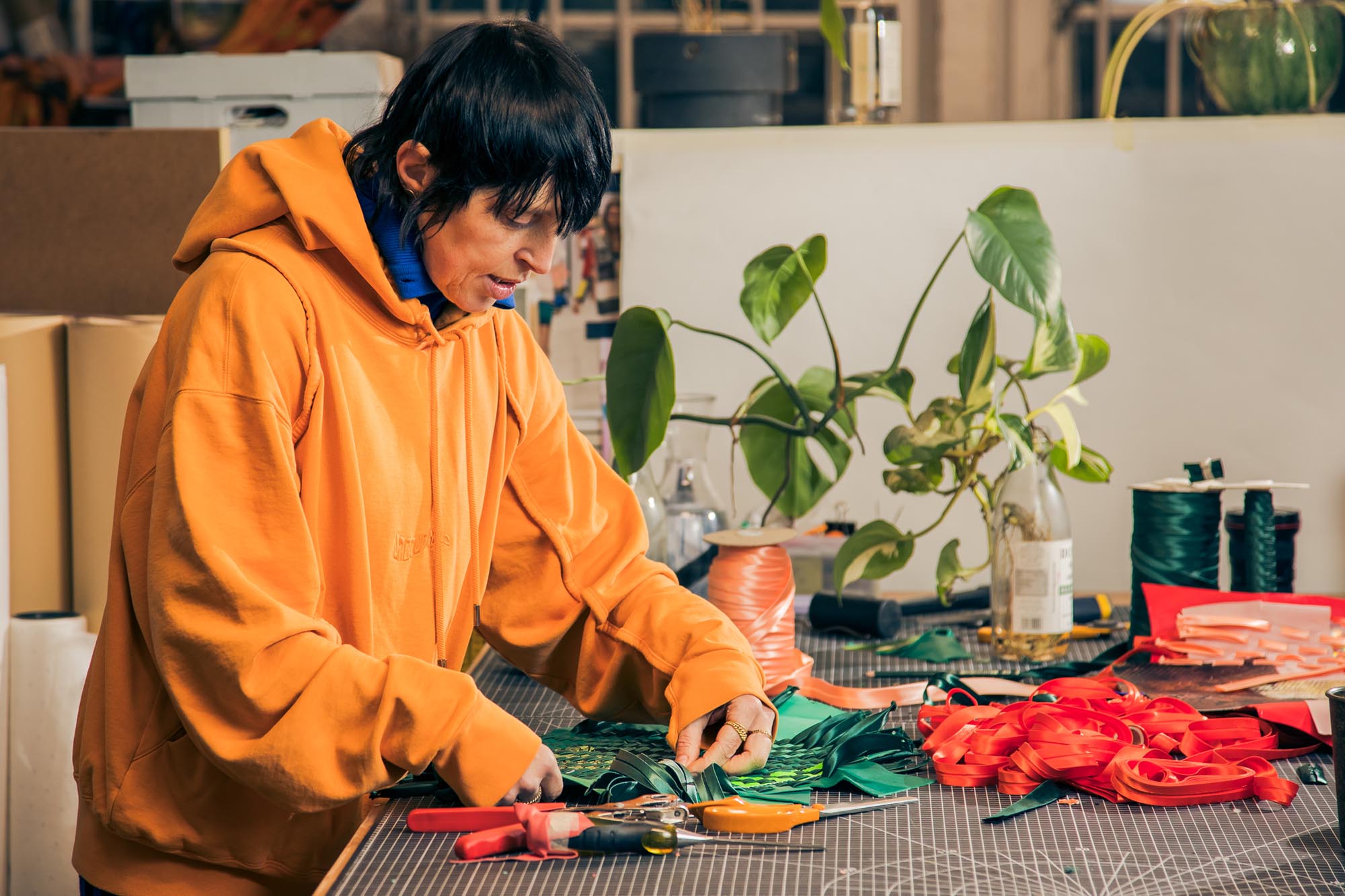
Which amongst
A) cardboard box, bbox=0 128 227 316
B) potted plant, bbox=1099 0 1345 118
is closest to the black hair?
cardboard box, bbox=0 128 227 316

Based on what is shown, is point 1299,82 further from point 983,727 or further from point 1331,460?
point 983,727

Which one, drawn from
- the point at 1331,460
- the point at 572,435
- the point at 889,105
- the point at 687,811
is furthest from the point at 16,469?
the point at 1331,460

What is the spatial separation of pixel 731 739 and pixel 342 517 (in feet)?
1.05

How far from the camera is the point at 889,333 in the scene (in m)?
1.75

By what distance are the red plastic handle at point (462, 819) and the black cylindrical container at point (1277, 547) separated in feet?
2.92

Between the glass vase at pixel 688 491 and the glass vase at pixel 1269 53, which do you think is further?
the glass vase at pixel 1269 53

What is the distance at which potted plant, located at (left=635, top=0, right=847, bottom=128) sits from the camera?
A: 1.76 meters

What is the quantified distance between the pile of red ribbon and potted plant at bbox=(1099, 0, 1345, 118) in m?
0.98

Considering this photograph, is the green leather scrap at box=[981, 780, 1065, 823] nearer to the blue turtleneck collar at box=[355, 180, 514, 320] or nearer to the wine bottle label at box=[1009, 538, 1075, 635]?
the wine bottle label at box=[1009, 538, 1075, 635]

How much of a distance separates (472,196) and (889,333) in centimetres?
95

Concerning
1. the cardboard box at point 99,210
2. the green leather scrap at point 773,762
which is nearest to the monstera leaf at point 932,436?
the green leather scrap at point 773,762

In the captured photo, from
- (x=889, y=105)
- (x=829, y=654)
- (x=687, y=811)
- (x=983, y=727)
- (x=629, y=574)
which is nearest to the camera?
(x=687, y=811)

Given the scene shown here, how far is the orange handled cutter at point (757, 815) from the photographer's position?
0.83 meters

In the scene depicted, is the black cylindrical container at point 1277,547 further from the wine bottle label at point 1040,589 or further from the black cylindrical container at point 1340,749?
the black cylindrical container at point 1340,749
